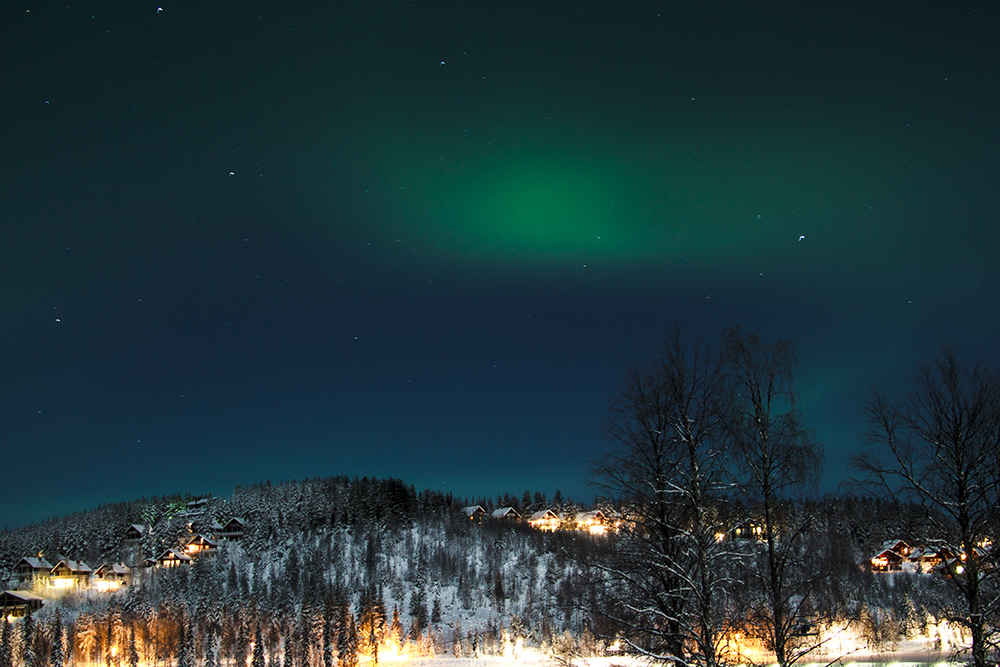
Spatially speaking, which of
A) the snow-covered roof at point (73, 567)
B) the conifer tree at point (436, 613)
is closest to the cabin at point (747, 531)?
the conifer tree at point (436, 613)

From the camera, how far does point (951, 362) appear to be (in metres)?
13.5

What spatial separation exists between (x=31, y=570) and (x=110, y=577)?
1395cm

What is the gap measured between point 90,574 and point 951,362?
140059 mm

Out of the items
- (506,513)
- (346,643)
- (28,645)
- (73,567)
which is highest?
(506,513)

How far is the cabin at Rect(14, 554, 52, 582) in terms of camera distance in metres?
118

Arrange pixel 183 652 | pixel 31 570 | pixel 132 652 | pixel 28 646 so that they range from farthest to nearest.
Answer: pixel 31 570 → pixel 132 652 → pixel 28 646 → pixel 183 652

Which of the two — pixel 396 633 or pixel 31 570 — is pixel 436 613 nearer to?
pixel 396 633

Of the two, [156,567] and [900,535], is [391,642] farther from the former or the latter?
[900,535]

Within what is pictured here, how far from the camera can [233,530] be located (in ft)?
440

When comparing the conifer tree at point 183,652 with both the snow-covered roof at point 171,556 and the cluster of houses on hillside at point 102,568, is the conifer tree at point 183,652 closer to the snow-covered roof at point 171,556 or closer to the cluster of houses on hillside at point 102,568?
the cluster of houses on hillside at point 102,568

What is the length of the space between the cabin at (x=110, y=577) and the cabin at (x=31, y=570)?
7.87 meters

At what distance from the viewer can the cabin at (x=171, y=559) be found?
408 ft

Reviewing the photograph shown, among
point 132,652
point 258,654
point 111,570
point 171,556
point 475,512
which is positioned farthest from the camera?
point 475,512

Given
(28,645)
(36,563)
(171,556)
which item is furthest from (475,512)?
(28,645)
